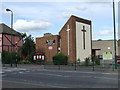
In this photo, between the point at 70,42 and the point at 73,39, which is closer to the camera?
the point at 70,42

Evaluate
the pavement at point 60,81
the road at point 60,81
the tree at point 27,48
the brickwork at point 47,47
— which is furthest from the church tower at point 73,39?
the road at point 60,81

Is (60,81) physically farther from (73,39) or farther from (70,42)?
(73,39)

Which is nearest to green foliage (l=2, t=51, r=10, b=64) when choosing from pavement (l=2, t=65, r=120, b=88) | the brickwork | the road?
the brickwork

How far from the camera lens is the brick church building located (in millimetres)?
51062

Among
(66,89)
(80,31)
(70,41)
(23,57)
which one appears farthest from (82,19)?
(66,89)

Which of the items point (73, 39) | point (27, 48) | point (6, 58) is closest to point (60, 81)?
point (6, 58)

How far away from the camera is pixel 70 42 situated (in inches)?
2005

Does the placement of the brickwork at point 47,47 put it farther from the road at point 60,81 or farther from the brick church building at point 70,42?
the road at point 60,81

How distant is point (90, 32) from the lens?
5828 centimetres

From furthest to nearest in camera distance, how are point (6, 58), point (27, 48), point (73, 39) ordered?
point (27, 48)
point (73, 39)
point (6, 58)

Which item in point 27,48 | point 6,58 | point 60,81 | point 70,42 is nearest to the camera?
point 60,81

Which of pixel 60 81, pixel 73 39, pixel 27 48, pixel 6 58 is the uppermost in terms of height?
pixel 73 39

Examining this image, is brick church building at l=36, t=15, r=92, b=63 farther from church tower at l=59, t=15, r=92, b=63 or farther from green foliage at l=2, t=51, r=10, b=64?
green foliage at l=2, t=51, r=10, b=64

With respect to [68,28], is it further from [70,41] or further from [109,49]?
[109,49]
